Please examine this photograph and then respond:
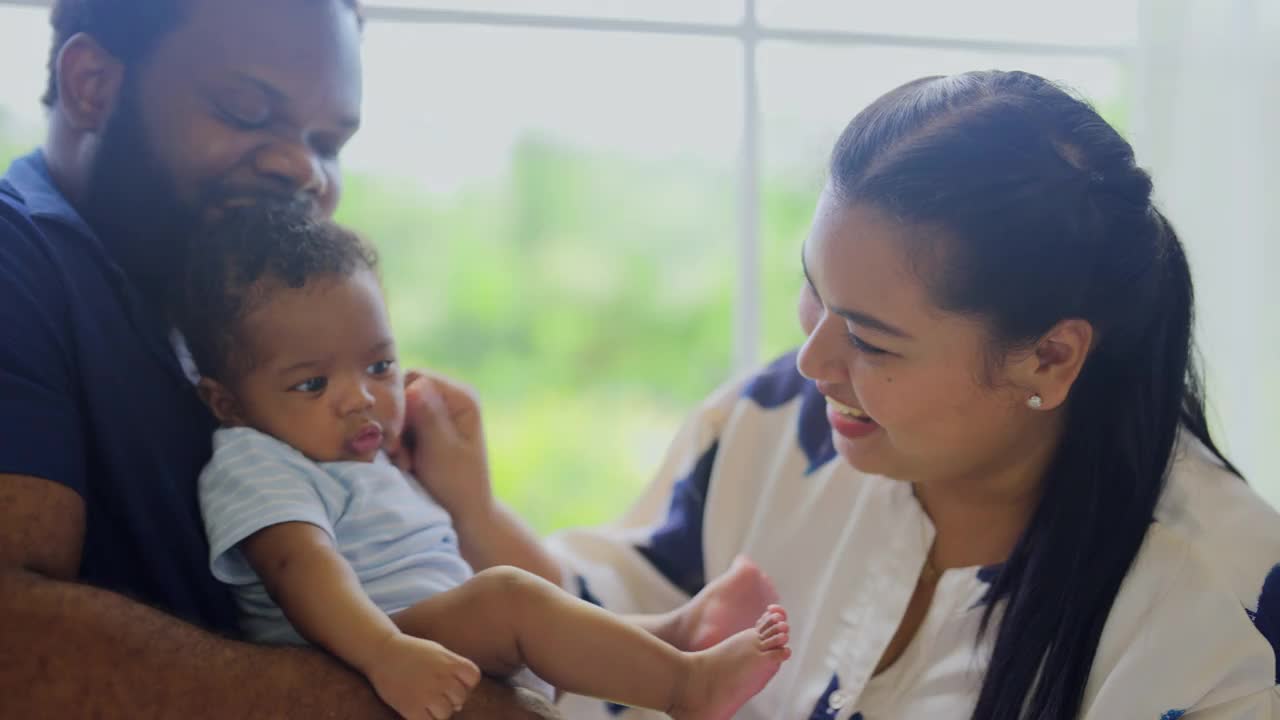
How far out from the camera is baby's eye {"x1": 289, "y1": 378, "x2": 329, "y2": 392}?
4.75ft

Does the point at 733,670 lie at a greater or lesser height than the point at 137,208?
lesser

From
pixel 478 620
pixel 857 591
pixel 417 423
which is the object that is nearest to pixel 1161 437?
pixel 857 591

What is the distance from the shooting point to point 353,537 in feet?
4.78

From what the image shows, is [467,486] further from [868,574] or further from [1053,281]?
[1053,281]

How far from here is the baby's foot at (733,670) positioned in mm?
1363

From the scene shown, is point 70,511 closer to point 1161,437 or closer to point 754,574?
point 754,574

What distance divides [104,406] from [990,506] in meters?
1.05

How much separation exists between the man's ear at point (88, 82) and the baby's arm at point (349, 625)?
577 millimetres

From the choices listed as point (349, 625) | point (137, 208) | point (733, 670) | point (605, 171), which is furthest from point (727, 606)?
point (605, 171)

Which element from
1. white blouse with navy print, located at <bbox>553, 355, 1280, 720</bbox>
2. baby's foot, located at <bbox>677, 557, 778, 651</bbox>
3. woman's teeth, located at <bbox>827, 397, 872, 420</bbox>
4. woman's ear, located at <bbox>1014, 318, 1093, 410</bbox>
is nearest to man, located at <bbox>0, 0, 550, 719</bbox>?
baby's foot, located at <bbox>677, 557, 778, 651</bbox>

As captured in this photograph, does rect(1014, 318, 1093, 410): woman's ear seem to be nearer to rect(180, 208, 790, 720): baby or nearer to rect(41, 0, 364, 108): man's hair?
rect(180, 208, 790, 720): baby

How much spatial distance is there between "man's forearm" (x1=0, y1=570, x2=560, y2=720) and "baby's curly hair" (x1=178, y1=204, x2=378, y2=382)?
32cm

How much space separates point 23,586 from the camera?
1213mm

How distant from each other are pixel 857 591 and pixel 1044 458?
0.29 metres
